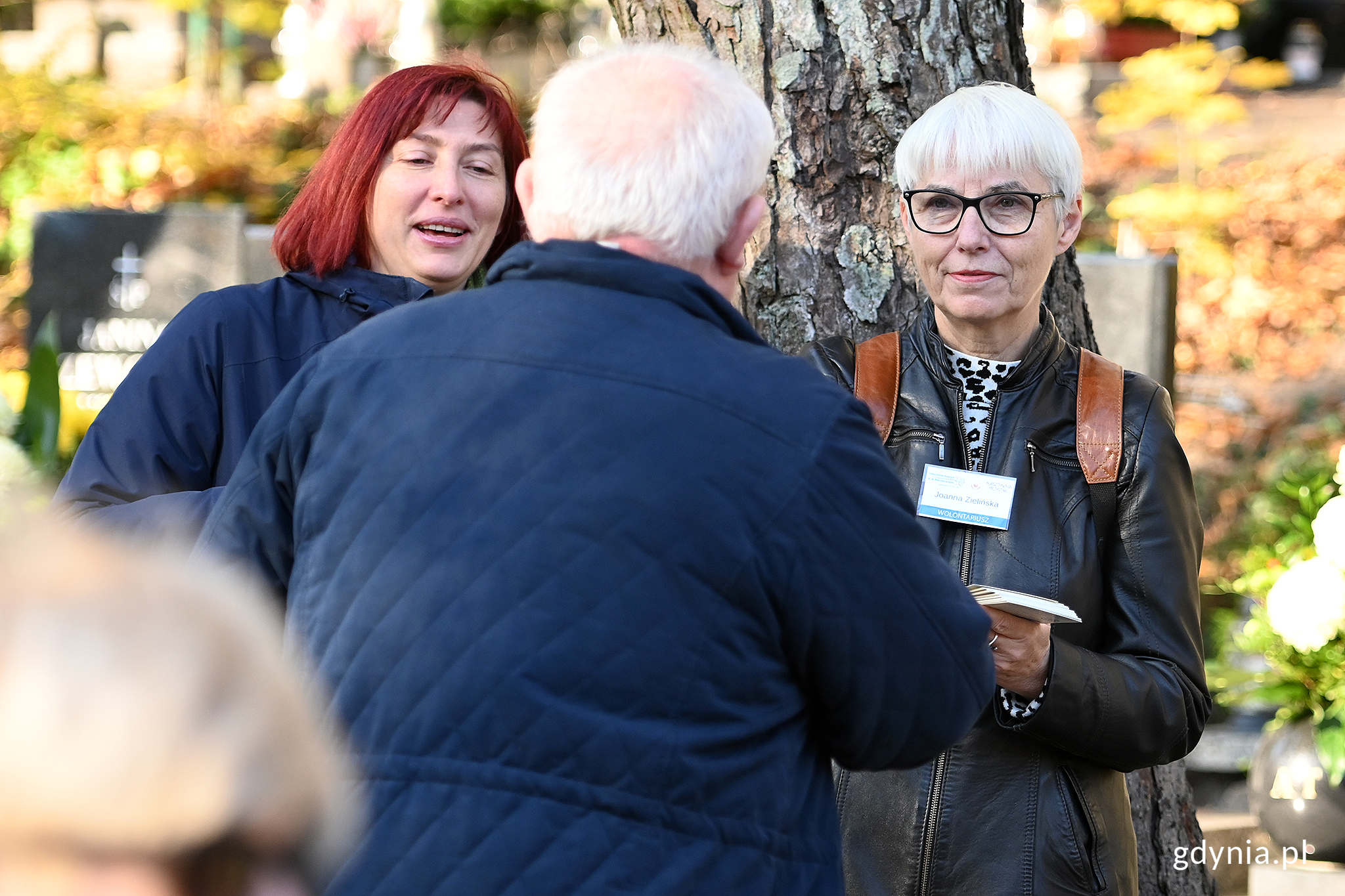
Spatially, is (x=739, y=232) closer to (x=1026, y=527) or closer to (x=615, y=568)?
(x=615, y=568)

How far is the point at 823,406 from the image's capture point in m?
1.42

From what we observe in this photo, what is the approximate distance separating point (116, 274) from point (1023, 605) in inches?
255

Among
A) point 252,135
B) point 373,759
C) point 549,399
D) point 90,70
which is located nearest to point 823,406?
point 549,399

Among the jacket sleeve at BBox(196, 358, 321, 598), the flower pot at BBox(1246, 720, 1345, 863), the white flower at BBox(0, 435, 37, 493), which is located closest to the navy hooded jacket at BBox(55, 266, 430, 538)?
the jacket sleeve at BBox(196, 358, 321, 598)

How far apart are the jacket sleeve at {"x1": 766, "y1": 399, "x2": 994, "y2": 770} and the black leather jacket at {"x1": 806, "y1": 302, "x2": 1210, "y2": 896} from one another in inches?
21.6

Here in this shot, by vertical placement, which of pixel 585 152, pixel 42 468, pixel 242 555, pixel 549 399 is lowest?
pixel 42 468

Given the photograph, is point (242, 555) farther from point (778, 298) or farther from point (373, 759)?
point (778, 298)

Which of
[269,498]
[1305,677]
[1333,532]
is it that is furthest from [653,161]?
[1305,677]

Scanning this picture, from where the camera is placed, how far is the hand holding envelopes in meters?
1.74

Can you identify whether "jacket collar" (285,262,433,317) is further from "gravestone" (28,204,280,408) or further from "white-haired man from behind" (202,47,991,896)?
"gravestone" (28,204,280,408)

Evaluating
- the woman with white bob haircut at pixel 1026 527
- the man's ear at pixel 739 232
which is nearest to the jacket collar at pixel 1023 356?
the woman with white bob haircut at pixel 1026 527

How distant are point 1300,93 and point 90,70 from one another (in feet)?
42.5

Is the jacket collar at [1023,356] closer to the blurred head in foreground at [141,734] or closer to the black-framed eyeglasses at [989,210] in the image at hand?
the black-framed eyeglasses at [989,210]

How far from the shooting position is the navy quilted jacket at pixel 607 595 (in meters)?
1.35
